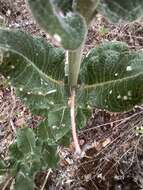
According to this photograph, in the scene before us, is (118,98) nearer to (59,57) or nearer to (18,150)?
(59,57)

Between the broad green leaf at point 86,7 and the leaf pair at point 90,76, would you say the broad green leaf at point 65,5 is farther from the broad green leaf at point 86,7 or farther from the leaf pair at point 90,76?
the leaf pair at point 90,76

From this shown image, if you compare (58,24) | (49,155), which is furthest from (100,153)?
(58,24)

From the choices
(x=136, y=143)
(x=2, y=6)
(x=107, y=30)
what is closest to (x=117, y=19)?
(x=136, y=143)

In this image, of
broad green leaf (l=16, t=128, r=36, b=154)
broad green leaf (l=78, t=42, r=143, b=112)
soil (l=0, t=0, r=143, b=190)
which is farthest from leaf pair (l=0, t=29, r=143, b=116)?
soil (l=0, t=0, r=143, b=190)

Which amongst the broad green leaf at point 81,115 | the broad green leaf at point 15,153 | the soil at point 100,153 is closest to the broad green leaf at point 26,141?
the broad green leaf at point 15,153

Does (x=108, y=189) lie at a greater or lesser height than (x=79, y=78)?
lesser

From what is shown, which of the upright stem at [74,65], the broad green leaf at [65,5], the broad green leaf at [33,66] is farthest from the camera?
the broad green leaf at [33,66]

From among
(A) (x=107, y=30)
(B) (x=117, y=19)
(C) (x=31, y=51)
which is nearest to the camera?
(B) (x=117, y=19)

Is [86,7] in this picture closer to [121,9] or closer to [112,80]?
[121,9]
